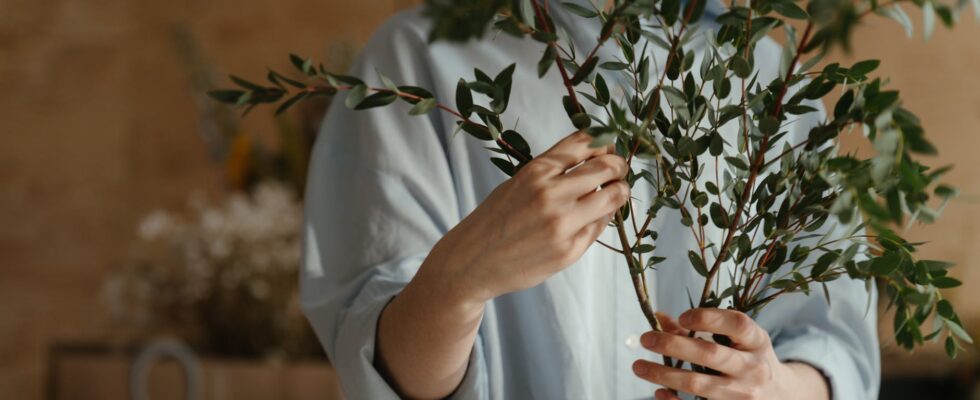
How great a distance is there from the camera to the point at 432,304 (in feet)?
2.12

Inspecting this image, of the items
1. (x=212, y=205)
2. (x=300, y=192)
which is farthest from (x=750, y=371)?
(x=212, y=205)

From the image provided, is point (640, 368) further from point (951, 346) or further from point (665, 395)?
point (951, 346)

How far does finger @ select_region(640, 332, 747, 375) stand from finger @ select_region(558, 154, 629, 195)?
0.34ft

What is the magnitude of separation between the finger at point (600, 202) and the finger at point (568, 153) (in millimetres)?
21

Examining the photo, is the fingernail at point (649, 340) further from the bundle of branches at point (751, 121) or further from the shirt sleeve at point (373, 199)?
the shirt sleeve at point (373, 199)

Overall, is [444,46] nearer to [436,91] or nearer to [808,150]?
[436,91]

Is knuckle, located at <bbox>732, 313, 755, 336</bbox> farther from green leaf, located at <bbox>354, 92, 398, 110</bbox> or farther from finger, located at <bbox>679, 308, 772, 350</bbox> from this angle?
green leaf, located at <bbox>354, 92, 398, 110</bbox>

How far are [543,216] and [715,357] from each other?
14 cm

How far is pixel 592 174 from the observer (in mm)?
551

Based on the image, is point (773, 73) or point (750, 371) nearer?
point (750, 371)

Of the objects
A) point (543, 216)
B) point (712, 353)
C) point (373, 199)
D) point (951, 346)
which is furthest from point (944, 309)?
point (373, 199)

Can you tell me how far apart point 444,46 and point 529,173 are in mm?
355

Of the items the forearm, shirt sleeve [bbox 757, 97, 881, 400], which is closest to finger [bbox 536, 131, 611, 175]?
the forearm

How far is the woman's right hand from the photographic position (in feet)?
1.82
